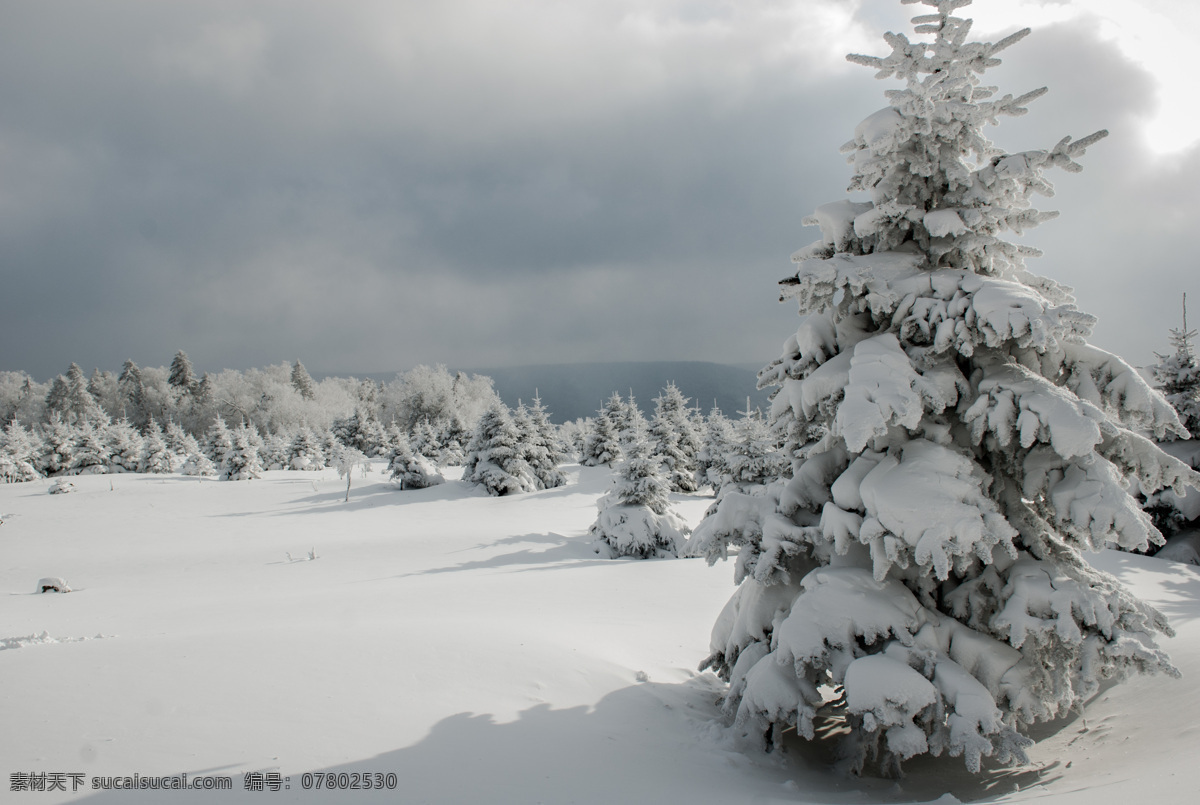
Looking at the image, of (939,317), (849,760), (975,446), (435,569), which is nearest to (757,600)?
(849,760)

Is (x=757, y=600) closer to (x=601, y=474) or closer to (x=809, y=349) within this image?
(x=809, y=349)

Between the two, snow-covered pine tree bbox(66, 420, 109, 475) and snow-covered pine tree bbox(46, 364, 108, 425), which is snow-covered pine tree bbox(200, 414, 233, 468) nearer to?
snow-covered pine tree bbox(66, 420, 109, 475)

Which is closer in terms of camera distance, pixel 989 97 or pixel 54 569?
pixel 989 97

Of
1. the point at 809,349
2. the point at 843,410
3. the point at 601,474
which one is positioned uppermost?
the point at 809,349

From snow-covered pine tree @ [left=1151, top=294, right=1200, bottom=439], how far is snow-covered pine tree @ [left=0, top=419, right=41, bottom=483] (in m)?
60.0

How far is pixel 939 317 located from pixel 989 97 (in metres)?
2.40

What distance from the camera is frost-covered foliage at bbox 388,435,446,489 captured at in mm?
33562

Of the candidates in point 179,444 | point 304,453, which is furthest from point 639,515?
point 179,444

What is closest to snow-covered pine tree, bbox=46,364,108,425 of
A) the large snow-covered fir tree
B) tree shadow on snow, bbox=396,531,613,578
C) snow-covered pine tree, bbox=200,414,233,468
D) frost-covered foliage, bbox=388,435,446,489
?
snow-covered pine tree, bbox=200,414,233,468

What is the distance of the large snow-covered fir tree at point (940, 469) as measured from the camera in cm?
435

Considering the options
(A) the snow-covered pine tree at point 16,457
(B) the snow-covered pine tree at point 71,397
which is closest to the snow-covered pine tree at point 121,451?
(A) the snow-covered pine tree at point 16,457

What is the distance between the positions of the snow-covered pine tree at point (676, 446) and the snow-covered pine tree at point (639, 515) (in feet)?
46.9

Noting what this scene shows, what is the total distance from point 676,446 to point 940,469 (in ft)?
113

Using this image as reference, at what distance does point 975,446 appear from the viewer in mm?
5094
